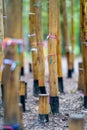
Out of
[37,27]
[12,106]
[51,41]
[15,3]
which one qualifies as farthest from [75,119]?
[37,27]

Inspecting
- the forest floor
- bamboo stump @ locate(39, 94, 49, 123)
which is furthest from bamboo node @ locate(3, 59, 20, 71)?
bamboo stump @ locate(39, 94, 49, 123)

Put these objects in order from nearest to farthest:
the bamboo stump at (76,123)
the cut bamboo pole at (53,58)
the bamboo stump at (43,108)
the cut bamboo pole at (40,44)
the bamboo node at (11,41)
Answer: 1. the bamboo node at (11,41)
2. the bamboo stump at (76,123)
3. the bamboo stump at (43,108)
4. the cut bamboo pole at (53,58)
5. the cut bamboo pole at (40,44)

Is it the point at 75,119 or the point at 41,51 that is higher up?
the point at 41,51

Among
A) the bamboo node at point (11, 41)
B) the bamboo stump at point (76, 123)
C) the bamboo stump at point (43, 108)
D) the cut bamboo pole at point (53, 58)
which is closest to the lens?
the bamboo node at point (11, 41)

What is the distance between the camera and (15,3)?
4152 millimetres

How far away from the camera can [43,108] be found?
18.8 feet

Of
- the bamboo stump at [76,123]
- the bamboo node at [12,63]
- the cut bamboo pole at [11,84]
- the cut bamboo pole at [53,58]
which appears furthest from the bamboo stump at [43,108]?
the bamboo node at [12,63]

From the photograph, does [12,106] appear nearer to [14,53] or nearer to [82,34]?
[14,53]

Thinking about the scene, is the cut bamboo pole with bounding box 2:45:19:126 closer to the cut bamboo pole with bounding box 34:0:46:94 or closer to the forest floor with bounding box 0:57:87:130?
the forest floor with bounding box 0:57:87:130

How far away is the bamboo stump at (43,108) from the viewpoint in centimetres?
566

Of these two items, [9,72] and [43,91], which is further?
[43,91]

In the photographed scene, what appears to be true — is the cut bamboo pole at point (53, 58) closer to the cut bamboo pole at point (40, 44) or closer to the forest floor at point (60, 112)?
the forest floor at point (60, 112)

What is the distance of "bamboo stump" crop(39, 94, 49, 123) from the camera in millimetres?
5656

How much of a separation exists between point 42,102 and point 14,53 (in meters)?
1.63
